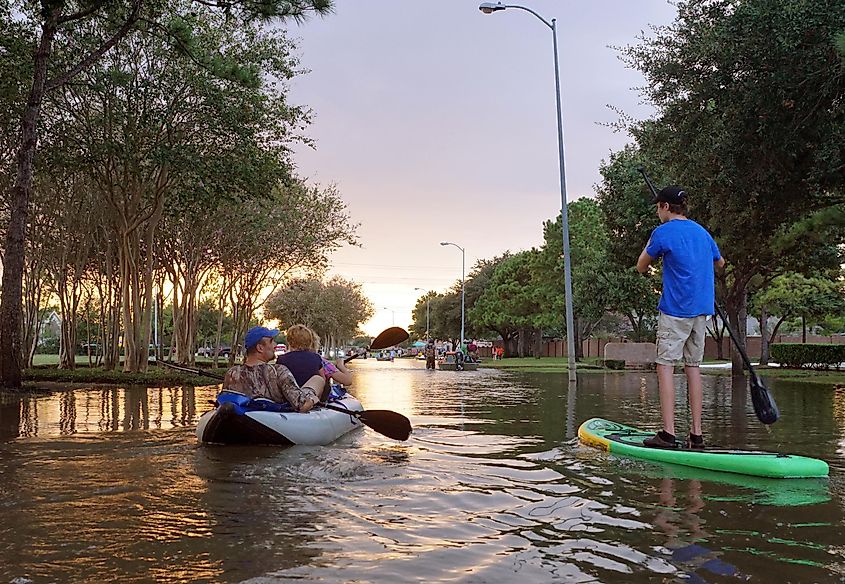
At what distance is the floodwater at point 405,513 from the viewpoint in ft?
12.3

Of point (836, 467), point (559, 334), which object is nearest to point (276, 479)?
point (836, 467)

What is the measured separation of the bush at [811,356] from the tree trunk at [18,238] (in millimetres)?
30379

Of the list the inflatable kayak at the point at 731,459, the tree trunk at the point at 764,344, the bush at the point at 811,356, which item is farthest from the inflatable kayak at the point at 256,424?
the tree trunk at the point at 764,344

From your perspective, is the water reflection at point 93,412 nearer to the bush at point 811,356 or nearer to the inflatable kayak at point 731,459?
the inflatable kayak at point 731,459

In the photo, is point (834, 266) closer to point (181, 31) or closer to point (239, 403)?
point (181, 31)

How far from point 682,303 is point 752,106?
31.3ft

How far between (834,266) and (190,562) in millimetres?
30064

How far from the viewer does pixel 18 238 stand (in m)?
16.3

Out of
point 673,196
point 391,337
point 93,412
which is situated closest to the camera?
point 673,196

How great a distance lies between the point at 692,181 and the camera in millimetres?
17859

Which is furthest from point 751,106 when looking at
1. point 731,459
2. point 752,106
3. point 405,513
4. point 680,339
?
point 405,513

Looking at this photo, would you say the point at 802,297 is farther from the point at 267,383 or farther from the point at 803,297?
the point at 267,383

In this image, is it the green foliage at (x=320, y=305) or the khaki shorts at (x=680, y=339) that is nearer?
the khaki shorts at (x=680, y=339)

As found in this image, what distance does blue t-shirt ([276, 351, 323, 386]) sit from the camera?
918 cm
